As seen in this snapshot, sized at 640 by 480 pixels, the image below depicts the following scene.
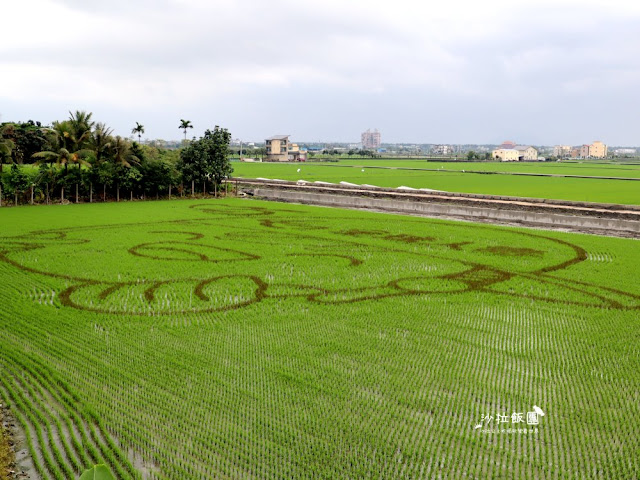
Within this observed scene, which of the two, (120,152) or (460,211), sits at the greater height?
(120,152)

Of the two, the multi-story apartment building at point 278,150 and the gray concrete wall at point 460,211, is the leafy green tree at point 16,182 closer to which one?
the gray concrete wall at point 460,211

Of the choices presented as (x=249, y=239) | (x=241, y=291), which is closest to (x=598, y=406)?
(x=241, y=291)

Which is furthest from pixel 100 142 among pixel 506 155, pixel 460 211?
pixel 506 155

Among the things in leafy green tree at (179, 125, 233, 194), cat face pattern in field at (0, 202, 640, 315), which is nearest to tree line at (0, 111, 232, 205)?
leafy green tree at (179, 125, 233, 194)

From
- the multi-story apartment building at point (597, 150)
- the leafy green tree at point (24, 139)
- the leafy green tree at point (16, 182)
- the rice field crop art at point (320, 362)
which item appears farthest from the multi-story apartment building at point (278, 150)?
the multi-story apartment building at point (597, 150)

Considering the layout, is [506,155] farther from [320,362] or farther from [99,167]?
[320,362]

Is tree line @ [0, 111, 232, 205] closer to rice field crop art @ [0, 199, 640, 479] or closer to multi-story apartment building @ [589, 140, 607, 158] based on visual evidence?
rice field crop art @ [0, 199, 640, 479]
